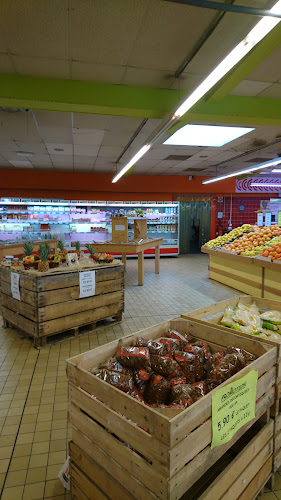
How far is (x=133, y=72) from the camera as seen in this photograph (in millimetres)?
4113

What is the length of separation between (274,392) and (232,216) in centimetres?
1425

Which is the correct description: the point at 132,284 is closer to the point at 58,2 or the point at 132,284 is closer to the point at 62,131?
the point at 62,131

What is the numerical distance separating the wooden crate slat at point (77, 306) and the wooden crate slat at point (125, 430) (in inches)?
93.8

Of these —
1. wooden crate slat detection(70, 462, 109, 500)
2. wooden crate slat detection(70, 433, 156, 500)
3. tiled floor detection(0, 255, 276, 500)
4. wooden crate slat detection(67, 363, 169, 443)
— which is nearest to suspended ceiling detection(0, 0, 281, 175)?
wooden crate slat detection(67, 363, 169, 443)

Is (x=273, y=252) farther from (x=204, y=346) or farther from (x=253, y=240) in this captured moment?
(x=204, y=346)

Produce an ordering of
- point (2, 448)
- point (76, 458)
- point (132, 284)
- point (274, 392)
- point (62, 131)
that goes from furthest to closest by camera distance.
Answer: point (132, 284) < point (62, 131) < point (2, 448) < point (274, 392) < point (76, 458)

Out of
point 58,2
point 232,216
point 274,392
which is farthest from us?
point 232,216

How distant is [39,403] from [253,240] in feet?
20.2

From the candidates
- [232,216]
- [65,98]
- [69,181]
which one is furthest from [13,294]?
[232,216]

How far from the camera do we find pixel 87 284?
4344mm

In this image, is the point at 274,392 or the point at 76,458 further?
the point at 274,392

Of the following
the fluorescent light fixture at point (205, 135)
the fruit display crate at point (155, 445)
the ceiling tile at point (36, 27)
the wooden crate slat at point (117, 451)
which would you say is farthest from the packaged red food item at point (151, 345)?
the fluorescent light fixture at point (205, 135)

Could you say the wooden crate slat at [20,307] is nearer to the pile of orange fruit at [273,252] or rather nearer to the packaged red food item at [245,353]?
the packaged red food item at [245,353]

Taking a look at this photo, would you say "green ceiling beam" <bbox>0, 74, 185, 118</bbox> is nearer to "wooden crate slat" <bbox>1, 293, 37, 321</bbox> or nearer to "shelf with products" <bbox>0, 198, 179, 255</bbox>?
"wooden crate slat" <bbox>1, 293, 37, 321</bbox>
